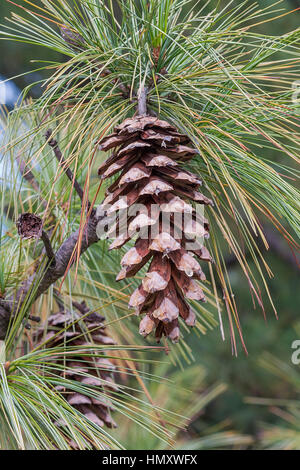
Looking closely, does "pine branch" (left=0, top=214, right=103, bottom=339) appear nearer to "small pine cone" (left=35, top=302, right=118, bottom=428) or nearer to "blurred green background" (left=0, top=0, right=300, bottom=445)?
"small pine cone" (left=35, top=302, right=118, bottom=428)

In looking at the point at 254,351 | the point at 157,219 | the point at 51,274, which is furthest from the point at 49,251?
the point at 254,351

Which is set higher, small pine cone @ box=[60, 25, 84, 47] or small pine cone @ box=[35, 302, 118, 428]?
small pine cone @ box=[60, 25, 84, 47]

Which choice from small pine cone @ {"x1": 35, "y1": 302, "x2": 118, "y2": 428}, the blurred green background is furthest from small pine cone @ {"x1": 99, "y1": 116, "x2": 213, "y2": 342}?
the blurred green background

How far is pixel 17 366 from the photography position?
591 millimetres

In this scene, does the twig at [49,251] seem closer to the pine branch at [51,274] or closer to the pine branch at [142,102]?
the pine branch at [51,274]

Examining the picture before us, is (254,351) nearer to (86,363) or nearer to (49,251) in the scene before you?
(86,363)

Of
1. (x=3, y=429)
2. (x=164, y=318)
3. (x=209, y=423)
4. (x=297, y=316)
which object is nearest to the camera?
(x=164, y=318)

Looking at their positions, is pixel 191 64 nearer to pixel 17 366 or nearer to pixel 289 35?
pixel 289 35

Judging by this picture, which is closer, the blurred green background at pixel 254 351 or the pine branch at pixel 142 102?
the pine branch at pixel 142 102

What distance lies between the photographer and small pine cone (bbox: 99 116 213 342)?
0.51 meters

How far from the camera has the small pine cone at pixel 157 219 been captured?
0.51m

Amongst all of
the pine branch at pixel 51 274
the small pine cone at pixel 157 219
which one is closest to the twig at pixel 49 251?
the pine branch at pixel 51 274
